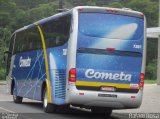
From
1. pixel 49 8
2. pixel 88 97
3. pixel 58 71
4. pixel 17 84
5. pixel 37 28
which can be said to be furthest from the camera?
pixel 49 8

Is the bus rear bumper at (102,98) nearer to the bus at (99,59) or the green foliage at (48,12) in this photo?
the bus at (99,59)

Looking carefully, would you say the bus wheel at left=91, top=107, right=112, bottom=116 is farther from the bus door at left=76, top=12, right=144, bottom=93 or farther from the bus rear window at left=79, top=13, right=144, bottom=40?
the bus rear window at left=79, top=13, right=144, bottom=40

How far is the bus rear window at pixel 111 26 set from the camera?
16.5 m

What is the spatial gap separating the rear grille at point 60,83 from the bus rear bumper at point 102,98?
28.0 inches

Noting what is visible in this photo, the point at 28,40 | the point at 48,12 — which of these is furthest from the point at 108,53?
the point at 48,12

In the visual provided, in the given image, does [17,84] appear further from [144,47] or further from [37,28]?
[144,47]

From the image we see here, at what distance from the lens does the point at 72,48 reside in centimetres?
1619

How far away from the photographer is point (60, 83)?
1717 centimetres

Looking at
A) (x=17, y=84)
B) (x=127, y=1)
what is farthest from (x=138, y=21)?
(x=127, y=1)

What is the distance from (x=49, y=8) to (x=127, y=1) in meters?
18.5

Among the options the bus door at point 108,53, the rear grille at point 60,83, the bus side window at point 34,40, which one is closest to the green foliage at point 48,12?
the bus side window at point 34,40

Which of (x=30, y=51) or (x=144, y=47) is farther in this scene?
(x=30, y=51)

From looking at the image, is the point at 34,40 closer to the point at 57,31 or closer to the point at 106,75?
the point at 57,31

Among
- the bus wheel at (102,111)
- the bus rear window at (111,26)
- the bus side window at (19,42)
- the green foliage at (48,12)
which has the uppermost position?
the bus rear window at (111,26)
